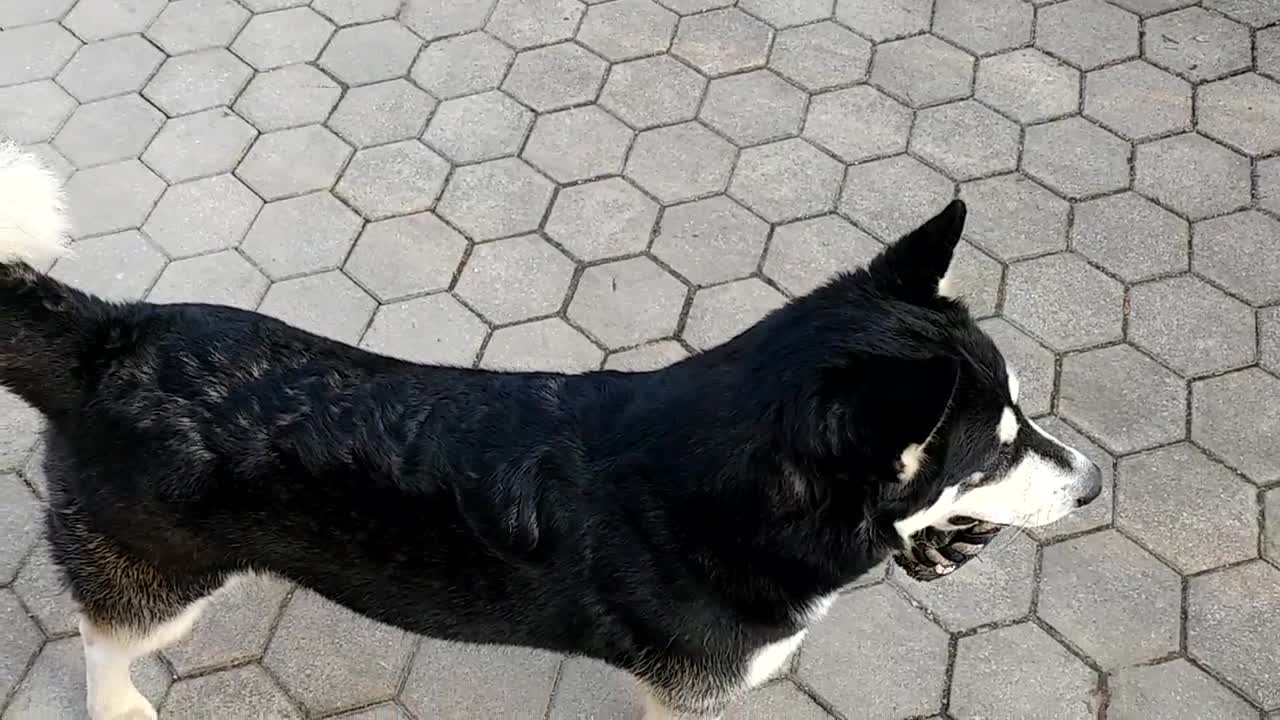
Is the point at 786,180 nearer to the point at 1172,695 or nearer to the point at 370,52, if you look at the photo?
the point at 370,52

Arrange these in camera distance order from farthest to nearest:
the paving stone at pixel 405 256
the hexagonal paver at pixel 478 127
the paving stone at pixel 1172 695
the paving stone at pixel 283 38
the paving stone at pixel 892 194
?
the paving stone at pixel 283 38 < the hexagonal paver at pixel 478 127 < the paving stone at pixel 892 194 < the paving stone at pixel 405 256 < the paving stone at pixel 1172 695

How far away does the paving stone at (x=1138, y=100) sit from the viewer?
16.4ft

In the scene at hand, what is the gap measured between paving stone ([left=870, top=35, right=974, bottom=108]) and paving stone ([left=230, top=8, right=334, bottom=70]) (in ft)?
10.1

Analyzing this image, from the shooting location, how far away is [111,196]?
4914 millimetres

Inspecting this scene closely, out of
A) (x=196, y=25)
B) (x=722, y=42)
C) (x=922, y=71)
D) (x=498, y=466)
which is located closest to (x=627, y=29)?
(x=722, y=42)

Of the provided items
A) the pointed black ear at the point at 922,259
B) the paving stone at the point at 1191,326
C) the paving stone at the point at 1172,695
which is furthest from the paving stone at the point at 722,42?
the paving stone at the point at 1172,695

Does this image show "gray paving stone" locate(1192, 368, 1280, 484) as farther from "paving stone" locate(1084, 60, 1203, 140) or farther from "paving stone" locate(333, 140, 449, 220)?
"paving stone" locate(333, 140, 449, 220)

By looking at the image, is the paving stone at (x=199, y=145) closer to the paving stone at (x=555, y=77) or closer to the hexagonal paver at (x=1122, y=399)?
the paving stone at (x=555, y=77)

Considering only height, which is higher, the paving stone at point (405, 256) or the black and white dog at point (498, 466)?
the black and white dog at point (498, 466)

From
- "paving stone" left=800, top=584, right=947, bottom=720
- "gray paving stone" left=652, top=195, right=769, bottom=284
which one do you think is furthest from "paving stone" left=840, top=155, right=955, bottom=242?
"paving stone" left=800, top=584, right=947, bottom=720

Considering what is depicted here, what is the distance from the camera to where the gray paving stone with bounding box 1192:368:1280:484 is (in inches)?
153

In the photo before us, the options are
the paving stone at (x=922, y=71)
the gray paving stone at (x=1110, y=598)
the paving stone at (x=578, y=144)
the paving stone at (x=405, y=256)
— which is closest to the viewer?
the gray paving stone at (x=1110, y=598)

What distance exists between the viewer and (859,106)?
17.0 ft

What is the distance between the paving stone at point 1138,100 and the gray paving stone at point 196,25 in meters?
4.68
